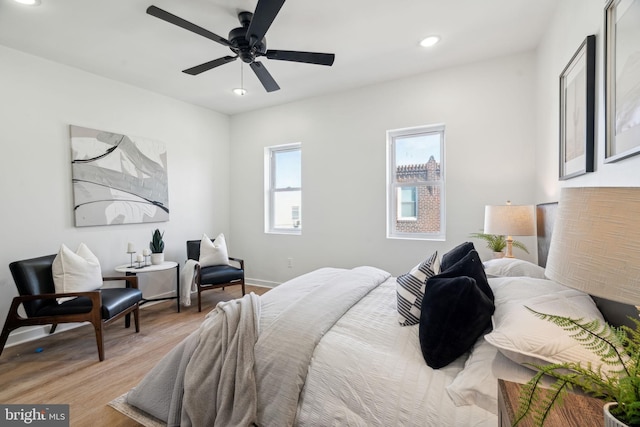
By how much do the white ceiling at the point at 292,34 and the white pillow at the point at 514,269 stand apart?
76.9 inches

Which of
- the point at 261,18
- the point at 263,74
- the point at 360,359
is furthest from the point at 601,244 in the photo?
the point at 263,74

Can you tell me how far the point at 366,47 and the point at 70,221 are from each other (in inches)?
140

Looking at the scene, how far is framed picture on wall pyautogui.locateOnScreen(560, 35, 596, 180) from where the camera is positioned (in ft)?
5.16

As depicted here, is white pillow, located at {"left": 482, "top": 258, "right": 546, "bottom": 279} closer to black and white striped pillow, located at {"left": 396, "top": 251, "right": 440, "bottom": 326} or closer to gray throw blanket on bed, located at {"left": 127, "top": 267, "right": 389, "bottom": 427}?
black and white striped pillow, located at {"left": 396, "top": 251, "right": 440, "bottom": 326}

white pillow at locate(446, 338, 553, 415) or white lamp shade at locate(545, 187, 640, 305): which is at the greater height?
white lamp shade at locate(545, 187, 640, 305)

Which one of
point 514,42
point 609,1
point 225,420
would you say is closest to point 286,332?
point 225,420

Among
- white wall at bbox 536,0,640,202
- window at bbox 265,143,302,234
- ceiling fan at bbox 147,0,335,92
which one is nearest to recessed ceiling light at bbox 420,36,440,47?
white wall at bbox 536,0,640,202

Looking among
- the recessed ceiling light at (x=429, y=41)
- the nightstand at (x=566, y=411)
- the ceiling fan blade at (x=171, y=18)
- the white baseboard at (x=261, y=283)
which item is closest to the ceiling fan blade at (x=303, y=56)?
the ceiling fan blade at (x=171, y=18)

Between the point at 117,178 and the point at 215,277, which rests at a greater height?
the point at 117,178

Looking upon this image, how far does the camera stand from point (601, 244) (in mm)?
659

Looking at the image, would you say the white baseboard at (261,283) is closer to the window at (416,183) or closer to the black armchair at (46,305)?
the window at (416,183)

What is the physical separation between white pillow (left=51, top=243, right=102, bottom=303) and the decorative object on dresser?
10.6 ft

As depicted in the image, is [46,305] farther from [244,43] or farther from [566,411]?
[566,411]

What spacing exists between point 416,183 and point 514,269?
1808mm
